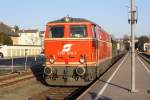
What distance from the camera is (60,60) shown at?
19.2 meters

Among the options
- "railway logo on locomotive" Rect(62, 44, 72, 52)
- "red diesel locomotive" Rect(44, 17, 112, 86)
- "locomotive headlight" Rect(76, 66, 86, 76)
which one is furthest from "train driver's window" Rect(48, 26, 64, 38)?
"locomotive headlight" Rect(76, 66, 86, 76)

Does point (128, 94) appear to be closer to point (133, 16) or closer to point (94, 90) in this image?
point (94, 90)

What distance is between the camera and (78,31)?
19.5m

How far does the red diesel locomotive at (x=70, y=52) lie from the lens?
742 inches

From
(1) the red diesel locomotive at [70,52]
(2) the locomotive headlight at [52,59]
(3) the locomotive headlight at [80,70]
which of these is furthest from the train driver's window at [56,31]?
(3) the locomotive headlight at [80,70]

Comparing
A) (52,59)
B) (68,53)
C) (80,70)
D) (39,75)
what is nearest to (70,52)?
(68,53)

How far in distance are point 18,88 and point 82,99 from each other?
582cm

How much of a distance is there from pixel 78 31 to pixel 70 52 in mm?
1160

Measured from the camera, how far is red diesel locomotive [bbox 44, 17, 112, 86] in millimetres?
18844

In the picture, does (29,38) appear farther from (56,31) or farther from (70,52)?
(70,52)

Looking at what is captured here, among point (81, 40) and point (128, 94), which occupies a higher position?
point (81, 40)

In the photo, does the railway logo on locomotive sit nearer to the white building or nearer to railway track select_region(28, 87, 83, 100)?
railway track select_region(28, 87, 83, 100)

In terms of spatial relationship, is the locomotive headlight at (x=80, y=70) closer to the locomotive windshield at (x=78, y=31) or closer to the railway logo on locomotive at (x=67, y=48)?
the railway logo on locomotive at (x=67, y=48)

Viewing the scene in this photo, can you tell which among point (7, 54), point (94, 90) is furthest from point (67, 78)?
point (7, 54)
